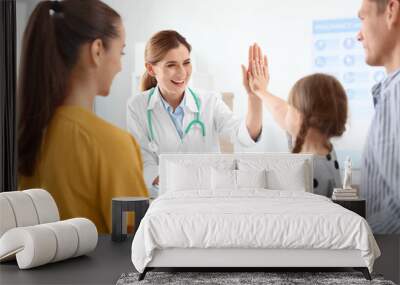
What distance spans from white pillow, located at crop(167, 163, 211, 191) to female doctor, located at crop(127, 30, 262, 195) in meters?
0.38

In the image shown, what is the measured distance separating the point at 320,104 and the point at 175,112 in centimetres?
156

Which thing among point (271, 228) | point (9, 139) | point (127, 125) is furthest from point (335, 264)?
point (9, 139)

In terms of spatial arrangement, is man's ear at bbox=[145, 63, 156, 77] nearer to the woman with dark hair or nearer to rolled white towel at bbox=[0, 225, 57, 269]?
the woman with dark hair

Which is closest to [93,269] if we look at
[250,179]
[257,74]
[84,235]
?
[84,235]

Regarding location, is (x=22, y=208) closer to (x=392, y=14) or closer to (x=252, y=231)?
(x=252, y=231)

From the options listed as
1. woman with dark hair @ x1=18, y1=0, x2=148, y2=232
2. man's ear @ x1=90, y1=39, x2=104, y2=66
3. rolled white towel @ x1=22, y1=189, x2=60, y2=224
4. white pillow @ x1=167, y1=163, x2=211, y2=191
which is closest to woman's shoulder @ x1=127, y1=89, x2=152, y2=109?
woman with dark hair @ x1=18, y1=0, x2=148, y2=232

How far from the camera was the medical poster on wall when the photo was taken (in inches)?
263

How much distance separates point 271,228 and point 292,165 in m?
2.01

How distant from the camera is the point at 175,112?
682 cm

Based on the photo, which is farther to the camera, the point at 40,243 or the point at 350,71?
the point at 350,71

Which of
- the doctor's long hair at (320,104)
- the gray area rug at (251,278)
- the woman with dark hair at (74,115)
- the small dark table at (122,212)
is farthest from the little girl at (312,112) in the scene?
the gray area rug at (251,278)

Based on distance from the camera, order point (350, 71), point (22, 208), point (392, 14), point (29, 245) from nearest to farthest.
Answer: point (29, 245) < point (22, 208) < point (392, 14) < point (350, 71)

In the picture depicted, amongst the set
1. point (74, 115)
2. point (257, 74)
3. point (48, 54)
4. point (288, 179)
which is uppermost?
point (48, 54)

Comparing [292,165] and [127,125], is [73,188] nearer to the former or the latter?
[127,125]
